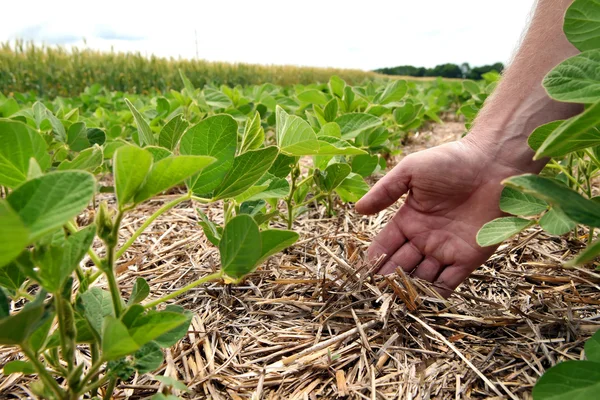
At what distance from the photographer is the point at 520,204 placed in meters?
0.94

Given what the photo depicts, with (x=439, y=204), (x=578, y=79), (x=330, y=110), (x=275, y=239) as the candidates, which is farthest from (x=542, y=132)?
(x=330, y=110)

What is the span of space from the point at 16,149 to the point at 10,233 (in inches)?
8.8

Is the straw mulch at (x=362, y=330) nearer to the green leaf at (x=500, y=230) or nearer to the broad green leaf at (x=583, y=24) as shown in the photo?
the green leaf at (x=500, y=230)

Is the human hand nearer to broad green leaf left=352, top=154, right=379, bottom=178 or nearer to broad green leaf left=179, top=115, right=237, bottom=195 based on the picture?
broad green leaf left=352, top=154, right=379, bottom=178

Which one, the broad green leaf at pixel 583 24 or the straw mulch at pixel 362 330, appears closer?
the broad green leaf at pixel 583 24

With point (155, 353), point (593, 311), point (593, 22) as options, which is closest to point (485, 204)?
point (593, 311)

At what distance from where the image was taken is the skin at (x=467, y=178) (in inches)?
44.8

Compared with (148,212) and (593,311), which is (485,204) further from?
(148,212)

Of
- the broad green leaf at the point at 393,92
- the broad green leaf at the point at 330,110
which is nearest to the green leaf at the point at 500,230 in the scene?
the broad green leaf at the point at 330,110

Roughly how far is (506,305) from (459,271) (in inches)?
5.6

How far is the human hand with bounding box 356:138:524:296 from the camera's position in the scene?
1209mm

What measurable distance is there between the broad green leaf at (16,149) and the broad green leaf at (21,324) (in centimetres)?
20

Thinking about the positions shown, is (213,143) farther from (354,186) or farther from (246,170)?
(354,186)

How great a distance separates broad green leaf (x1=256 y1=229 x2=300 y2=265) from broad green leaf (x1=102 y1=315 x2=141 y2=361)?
0.70ft
